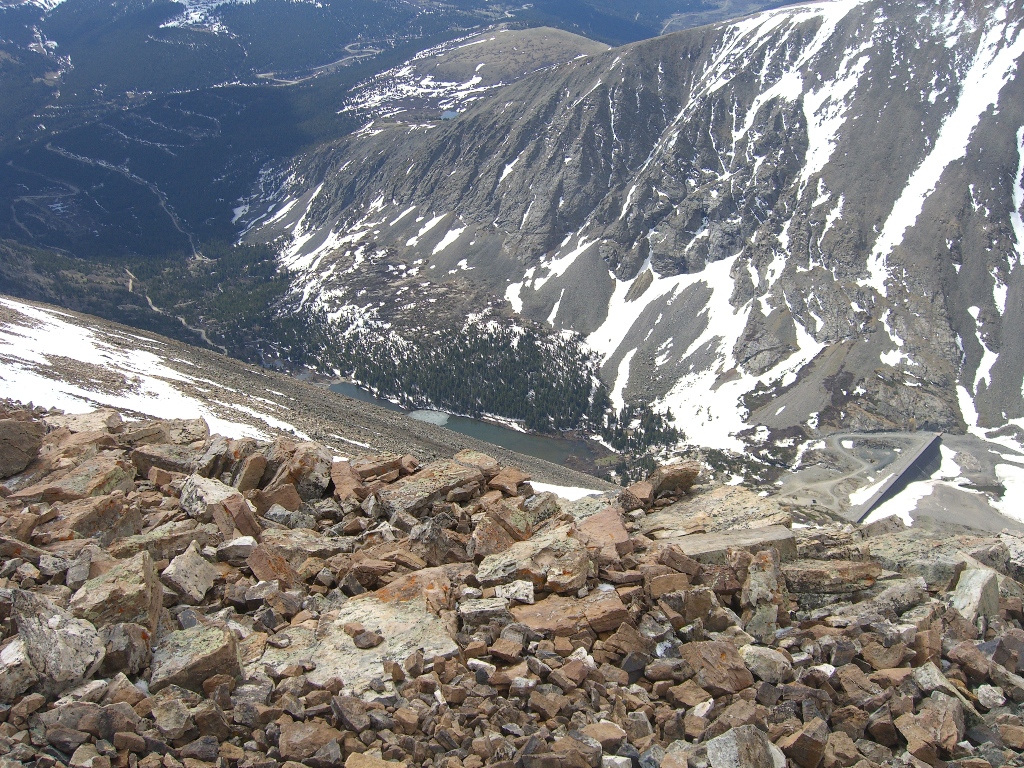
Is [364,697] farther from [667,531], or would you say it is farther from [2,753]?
[667,531]

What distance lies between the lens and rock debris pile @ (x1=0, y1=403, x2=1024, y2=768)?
11.4 m

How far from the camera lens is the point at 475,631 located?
46.2ft

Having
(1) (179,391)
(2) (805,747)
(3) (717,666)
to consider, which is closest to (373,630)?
(3) (717,666)

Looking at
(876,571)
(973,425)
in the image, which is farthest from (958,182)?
(876,571)

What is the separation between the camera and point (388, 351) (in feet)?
589

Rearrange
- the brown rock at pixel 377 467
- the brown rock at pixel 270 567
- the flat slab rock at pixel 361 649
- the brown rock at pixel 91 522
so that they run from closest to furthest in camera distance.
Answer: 1. the flat slab rock at pixel 361 649
2. the brown rock at pixel 270 567
3. the brown rock at pixel 91 522
4. the brown rock at pixel 377 467

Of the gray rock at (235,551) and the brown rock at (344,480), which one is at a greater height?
the brown rock at (344,480)

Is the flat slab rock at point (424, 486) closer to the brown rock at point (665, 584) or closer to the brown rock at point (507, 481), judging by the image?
the brown rock at point (507, 481)

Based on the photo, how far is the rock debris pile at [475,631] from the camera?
1136cm

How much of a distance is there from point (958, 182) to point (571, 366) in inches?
3738

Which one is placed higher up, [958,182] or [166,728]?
[958,182]

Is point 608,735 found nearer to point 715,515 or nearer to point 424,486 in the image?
point 715,515

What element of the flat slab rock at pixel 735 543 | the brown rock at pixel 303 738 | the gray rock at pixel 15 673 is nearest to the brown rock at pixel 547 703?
the brown rock at pixel 303 738

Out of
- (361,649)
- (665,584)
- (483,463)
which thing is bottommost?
(361,649)
